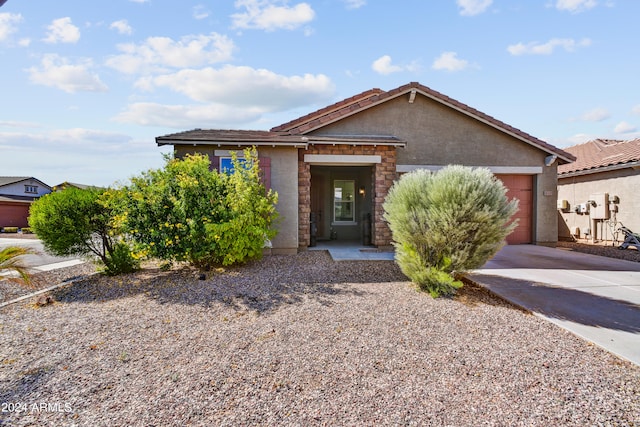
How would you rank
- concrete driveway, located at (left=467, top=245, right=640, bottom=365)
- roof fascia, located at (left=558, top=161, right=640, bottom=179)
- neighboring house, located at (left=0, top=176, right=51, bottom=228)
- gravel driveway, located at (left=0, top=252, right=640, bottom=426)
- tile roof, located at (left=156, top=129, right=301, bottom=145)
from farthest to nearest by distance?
neighboring house, located at (left=0, top=176, right=51, bottom=228)
roof fascia, located at (left=558, top=161, right=640, bottom=179)
tile roof, located at (left=156, top=129, right=301, bottom=145)
concrete driveway, located at (left=467, top=245, right=640, bottom=365)
gravel driveway, located at (left=0, top=252, right=640, bottom=426)

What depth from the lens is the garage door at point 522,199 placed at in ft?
37.7

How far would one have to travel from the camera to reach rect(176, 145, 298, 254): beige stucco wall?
9445 millimetres

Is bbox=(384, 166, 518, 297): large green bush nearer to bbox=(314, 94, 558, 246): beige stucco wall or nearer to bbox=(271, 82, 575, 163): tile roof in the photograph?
bbox=(271, 82, 575, 163): tile roof

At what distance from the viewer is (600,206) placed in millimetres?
12570

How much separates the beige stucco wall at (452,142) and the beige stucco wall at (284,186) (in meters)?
1.72

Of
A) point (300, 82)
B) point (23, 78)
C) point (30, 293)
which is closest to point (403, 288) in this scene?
point (30, 293)

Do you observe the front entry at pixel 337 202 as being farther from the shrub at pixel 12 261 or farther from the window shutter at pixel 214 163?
the shrub at pixel 12 261

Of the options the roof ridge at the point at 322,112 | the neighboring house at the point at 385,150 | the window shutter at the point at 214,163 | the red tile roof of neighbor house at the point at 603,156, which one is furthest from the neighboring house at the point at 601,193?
the window shutter at the point at 214,163

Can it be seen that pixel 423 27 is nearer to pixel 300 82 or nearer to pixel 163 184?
pixel 300 82

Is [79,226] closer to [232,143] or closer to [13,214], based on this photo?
[232,143]

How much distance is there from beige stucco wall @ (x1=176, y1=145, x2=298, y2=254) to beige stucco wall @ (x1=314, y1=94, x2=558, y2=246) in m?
1.72

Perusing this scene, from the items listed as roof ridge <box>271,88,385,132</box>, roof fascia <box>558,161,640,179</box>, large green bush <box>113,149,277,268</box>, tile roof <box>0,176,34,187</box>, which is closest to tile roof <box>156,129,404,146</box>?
roof ridge <box>271,88,385,132</box>

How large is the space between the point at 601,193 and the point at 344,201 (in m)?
10.2

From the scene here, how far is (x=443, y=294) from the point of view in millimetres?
5629
